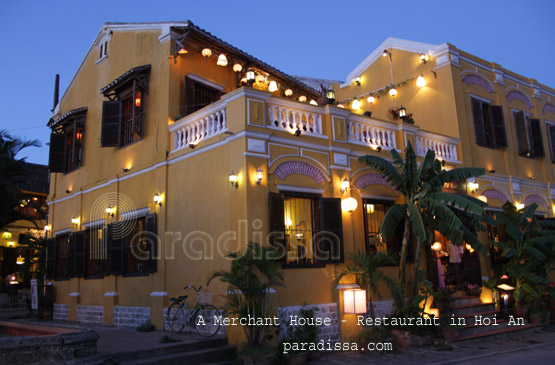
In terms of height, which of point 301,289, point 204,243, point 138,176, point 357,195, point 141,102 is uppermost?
point 141,102

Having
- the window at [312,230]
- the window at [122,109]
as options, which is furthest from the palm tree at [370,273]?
the window at [122,109]

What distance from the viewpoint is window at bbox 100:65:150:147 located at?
1368 cm

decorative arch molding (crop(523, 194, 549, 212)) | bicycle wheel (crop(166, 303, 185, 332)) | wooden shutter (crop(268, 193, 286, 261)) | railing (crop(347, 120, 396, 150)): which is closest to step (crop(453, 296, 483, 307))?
railing (crop(347, 120, 396, 150))

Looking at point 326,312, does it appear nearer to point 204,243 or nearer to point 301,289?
point 301,289

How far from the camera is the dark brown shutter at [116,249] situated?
1322 cm

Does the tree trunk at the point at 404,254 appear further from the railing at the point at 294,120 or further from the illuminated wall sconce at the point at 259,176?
the illuminated wall sconce at the point at 259,176

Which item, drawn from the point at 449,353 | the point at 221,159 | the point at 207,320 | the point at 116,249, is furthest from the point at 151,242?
the point at 449,353

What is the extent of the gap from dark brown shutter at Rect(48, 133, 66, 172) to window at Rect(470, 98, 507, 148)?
48.0 ft

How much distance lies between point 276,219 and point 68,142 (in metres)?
10.8

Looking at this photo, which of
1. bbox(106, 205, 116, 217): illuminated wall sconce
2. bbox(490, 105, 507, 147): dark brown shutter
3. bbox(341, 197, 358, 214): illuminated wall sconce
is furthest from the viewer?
bbox(490, 105, 507, 147): dark brown shutter

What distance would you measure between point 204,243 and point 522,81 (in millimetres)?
14592

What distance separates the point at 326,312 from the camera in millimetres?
10578

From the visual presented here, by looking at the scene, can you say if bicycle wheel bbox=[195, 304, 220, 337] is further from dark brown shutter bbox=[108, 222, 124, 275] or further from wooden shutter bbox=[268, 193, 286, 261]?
dark brown shutter bbox=[108, 222, 124, 275]

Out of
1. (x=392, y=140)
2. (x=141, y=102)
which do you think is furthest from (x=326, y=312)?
(x=141, y=102)
